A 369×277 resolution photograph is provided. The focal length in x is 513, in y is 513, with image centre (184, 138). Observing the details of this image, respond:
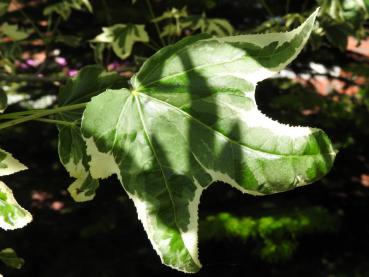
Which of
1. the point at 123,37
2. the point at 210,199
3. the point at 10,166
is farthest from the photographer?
the point at 210,199

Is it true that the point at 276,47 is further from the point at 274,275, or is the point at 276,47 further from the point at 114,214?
the point at 114,214

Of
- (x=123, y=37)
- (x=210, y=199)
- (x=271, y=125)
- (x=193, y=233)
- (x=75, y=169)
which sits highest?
(x=271, y=125)

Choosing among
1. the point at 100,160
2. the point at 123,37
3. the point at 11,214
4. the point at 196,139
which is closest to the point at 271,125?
the point at 196,139

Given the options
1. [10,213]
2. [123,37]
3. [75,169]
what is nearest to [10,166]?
[10,213]

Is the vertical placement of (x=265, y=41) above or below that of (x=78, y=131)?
above

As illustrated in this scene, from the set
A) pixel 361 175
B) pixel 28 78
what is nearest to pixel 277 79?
pixel 361 175

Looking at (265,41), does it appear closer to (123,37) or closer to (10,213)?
(10,213)

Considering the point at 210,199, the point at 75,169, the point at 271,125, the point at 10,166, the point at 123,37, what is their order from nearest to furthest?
the point at 271,125 → the point at 10,166 → the point at 75,169 → the point at 123,37 → the point at 210,199

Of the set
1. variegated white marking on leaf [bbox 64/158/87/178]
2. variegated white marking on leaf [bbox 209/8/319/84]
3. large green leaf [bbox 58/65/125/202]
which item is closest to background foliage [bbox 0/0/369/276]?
large green leaf [bbox 58/65/125/202]

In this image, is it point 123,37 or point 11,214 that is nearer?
point 11,214
